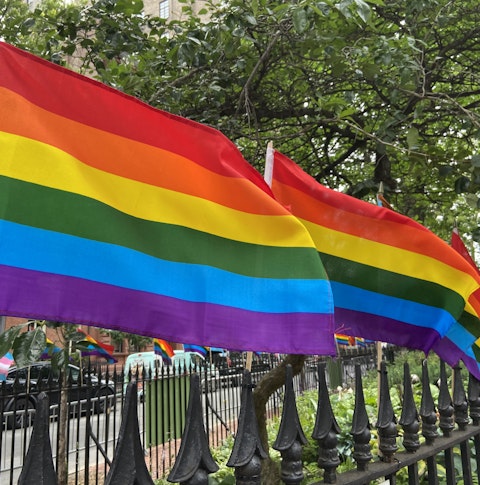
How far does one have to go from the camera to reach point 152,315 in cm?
185

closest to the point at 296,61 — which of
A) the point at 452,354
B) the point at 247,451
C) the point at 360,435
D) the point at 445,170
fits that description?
the point at 445,170

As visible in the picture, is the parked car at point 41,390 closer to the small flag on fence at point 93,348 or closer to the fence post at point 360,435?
the small flag on fence at point 93,348

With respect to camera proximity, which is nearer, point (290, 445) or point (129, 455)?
point (129, 455)

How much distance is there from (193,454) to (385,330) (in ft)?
6.52

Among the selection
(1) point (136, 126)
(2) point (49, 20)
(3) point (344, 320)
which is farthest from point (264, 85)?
(1) point (136, 126)

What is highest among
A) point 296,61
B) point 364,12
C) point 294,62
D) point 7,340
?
point 296,61

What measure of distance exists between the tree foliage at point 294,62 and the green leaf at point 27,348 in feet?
8.25

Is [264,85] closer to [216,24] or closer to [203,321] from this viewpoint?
[216,24]

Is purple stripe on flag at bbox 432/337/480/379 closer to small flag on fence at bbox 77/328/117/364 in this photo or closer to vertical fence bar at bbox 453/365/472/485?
vertical fence bar at bbox 453/365/472/485

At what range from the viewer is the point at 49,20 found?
4.79 m

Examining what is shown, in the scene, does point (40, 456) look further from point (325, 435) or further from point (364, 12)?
point (364, 12)

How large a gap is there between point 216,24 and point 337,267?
2740mm

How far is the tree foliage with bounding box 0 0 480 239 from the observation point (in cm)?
405

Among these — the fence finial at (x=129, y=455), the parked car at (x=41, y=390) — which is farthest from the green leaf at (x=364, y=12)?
the parked car at (x=41, y=390)
